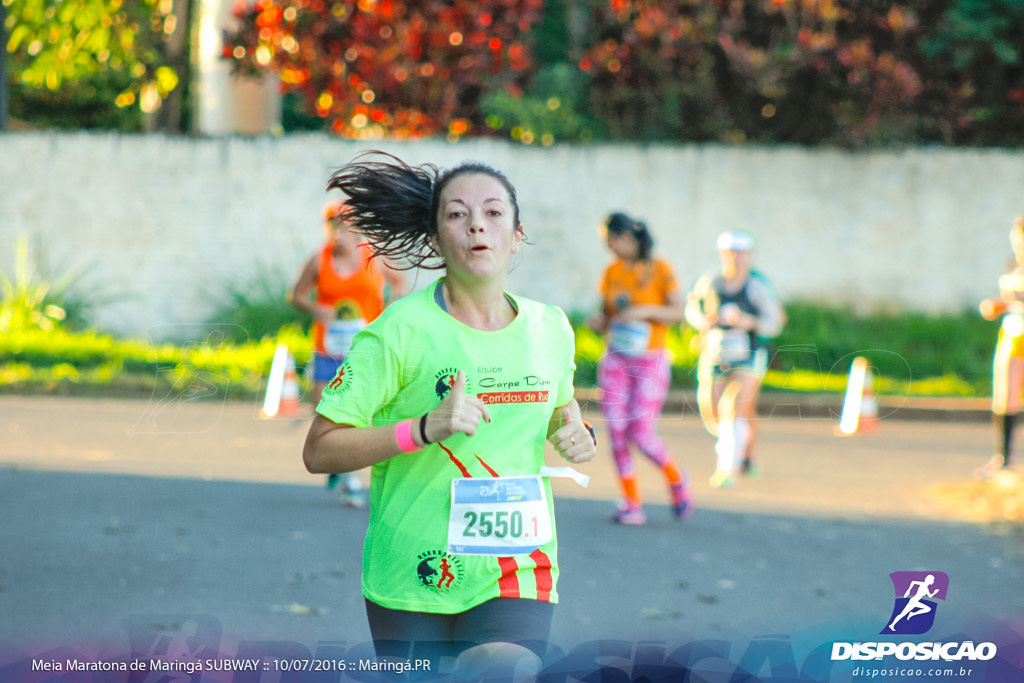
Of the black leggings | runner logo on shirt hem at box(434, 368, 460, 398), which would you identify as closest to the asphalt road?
the black leggings

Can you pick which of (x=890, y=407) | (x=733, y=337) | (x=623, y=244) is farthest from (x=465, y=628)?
(x=890, y=407)

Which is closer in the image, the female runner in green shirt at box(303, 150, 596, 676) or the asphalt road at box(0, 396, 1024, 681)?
the female runner in green shirt at box(303, 150, 596, 676)

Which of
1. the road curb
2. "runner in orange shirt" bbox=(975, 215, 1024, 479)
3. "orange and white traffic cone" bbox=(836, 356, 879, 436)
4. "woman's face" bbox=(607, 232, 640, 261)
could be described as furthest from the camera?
the road curb

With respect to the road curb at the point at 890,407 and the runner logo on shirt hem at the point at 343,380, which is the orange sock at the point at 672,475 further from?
the road curb at the point at 890,407

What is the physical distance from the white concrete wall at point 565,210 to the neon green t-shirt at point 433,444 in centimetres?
1465

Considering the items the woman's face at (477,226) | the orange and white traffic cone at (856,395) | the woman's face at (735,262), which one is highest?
the woman's face at (477,226)

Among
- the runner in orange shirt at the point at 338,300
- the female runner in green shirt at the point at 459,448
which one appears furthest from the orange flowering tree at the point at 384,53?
the female runner in green shirt at the point at 459,448

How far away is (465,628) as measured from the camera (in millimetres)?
3164

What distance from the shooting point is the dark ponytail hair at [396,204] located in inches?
140

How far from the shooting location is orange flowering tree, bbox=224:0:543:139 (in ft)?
60.5

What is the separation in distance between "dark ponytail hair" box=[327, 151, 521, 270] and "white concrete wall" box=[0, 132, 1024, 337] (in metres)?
14.2

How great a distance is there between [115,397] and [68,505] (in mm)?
6416

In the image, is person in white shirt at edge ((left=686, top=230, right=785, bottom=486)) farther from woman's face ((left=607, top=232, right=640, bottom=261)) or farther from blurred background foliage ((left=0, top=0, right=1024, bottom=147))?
blurred background foliage ((left=0, top=0, right=1024, bottom=147))

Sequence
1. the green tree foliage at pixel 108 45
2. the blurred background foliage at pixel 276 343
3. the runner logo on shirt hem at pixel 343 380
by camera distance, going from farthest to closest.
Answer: the green tree foliage at pixel 108 45, the blurred background foliage at pixel 276 343, the runner logo on shirt hem at pixel 343 380
